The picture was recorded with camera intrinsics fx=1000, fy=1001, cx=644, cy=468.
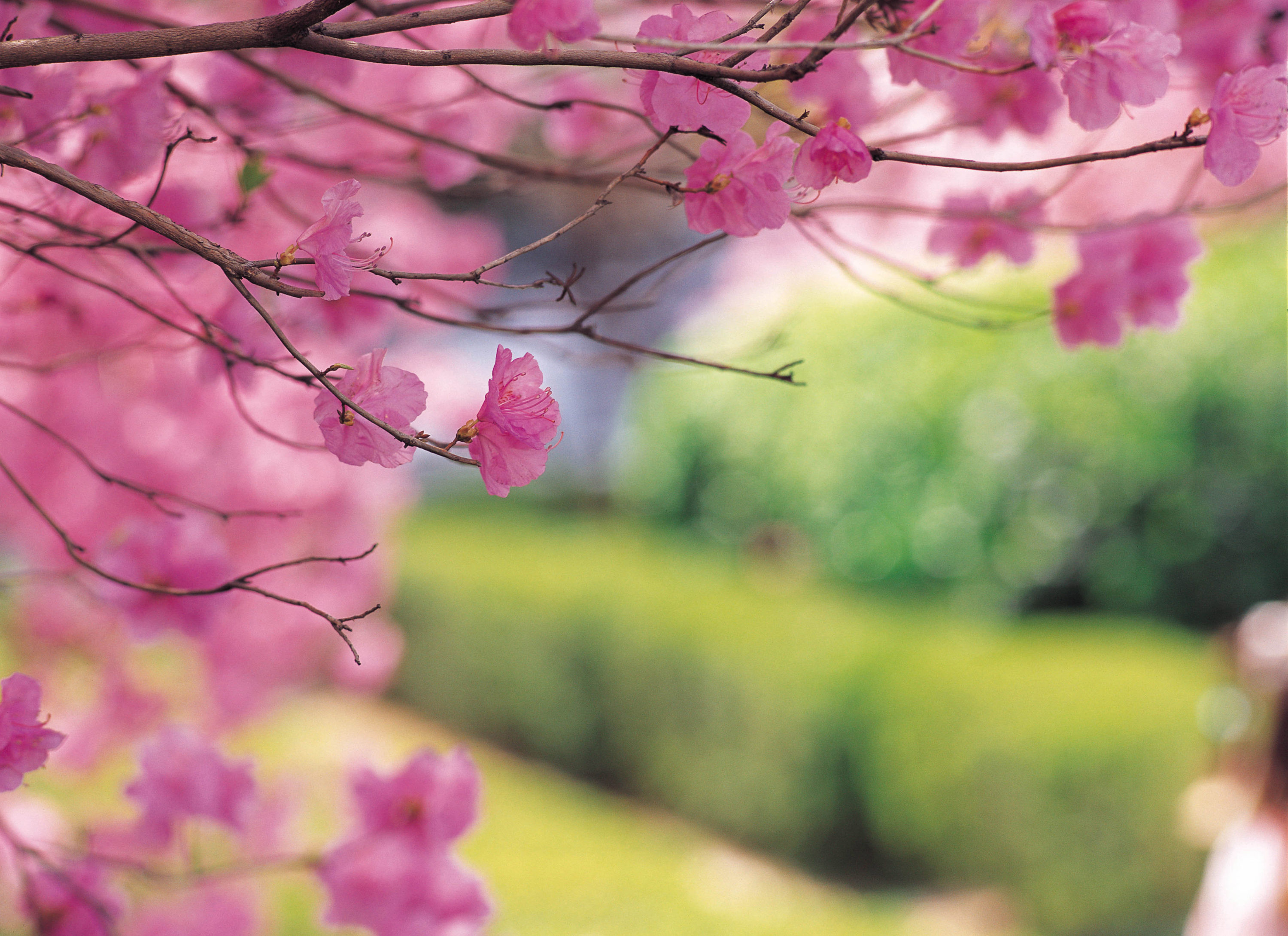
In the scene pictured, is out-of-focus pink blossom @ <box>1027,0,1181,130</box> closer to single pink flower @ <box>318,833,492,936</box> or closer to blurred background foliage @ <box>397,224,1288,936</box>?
single pink flower @ <box>318,833,492,936</box>

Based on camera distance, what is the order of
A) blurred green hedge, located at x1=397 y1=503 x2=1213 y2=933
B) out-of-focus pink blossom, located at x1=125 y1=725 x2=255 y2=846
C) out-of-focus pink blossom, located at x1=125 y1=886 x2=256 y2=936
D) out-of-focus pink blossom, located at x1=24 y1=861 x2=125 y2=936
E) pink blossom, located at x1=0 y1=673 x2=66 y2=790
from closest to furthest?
pink blossom, located at x1=0 y1=673 x2=66 y2=790 → out-of-focus pink blossom, located at x1=24 y1=861 x2=125 y2=936 → out-of-focus pink blossom, located at x1=125 y1=725 x2=255 y2=846 → out-of-focus pink blossom, located at x1=125 y1=886 x2=256 y2=936 → blurred green hedge, located at x1=397 y1=503 x2=1213 y2=933

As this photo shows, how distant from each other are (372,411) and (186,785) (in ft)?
3.25

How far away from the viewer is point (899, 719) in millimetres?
4207

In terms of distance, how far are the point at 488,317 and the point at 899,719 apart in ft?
11.5

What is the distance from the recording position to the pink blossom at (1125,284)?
1237 millimetres

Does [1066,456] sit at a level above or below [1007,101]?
above

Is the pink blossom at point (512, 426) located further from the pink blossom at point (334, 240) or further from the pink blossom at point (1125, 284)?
the pink blossom at point (1125, 284)

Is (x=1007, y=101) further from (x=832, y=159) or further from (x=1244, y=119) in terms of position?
(x=832, y=159)

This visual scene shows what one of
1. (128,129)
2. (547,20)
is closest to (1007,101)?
(547,20)

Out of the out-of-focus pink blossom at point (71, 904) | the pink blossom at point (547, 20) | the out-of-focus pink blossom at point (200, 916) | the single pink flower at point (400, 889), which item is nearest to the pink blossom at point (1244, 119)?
the pink blossom at point (547, 20)

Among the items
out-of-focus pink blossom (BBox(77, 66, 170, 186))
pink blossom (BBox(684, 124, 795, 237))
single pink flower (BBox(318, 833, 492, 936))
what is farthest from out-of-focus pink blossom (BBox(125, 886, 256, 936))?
pink blossom (BBox(684, 124, 795, 237))

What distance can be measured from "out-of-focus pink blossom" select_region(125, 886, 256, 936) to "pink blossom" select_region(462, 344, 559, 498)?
1869 mm

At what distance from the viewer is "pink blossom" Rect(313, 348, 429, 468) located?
2.23 ft

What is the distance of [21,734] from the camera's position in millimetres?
860
